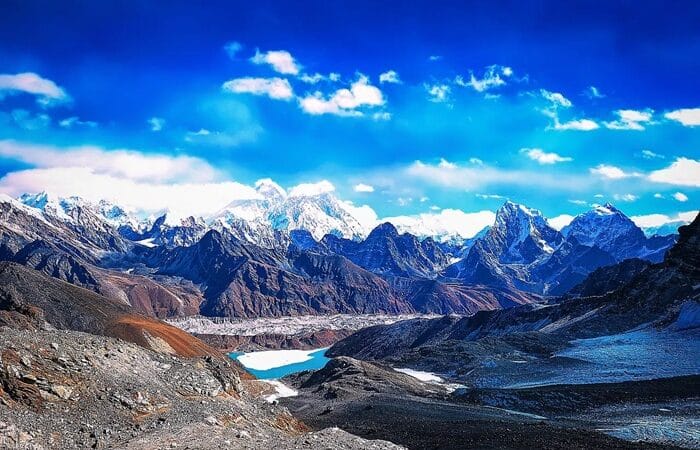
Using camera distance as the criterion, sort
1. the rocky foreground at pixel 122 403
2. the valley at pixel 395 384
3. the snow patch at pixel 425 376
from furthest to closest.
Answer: the snow patch at pixel 425 376, the valley at pixel 395 384, the rocky foreground at pixel 122 403

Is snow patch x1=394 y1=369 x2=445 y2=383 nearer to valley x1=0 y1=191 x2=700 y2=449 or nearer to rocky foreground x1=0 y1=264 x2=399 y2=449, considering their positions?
valley x1=0 y1=191 x2=700 y2=449

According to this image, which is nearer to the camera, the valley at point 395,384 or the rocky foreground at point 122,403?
the rocky foreground at point 122,403

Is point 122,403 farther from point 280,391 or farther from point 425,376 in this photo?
point 425,376

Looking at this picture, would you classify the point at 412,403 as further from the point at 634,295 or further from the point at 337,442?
the point at 634,295

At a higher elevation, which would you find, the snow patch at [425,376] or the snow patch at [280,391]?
the snow patch at [425,376]

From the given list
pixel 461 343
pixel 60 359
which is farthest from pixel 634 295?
pixel 60 359

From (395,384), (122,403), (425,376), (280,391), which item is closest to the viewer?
(122,403)

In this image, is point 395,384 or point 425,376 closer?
point 395,384

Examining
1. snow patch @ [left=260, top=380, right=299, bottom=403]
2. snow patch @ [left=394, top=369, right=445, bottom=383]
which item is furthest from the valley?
snow patch @ [left=394, top=369, right=445, bottom=383]

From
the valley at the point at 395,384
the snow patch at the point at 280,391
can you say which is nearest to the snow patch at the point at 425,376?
A: the valley at the point at 395,384

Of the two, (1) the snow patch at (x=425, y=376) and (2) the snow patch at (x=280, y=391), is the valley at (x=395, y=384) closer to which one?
(2) the snow patch at (x=280, y=391)

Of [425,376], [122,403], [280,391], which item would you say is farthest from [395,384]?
[122,403]

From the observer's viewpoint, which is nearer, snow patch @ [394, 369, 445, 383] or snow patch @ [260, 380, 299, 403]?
snow patch @ [260, 380, 299, 403]
